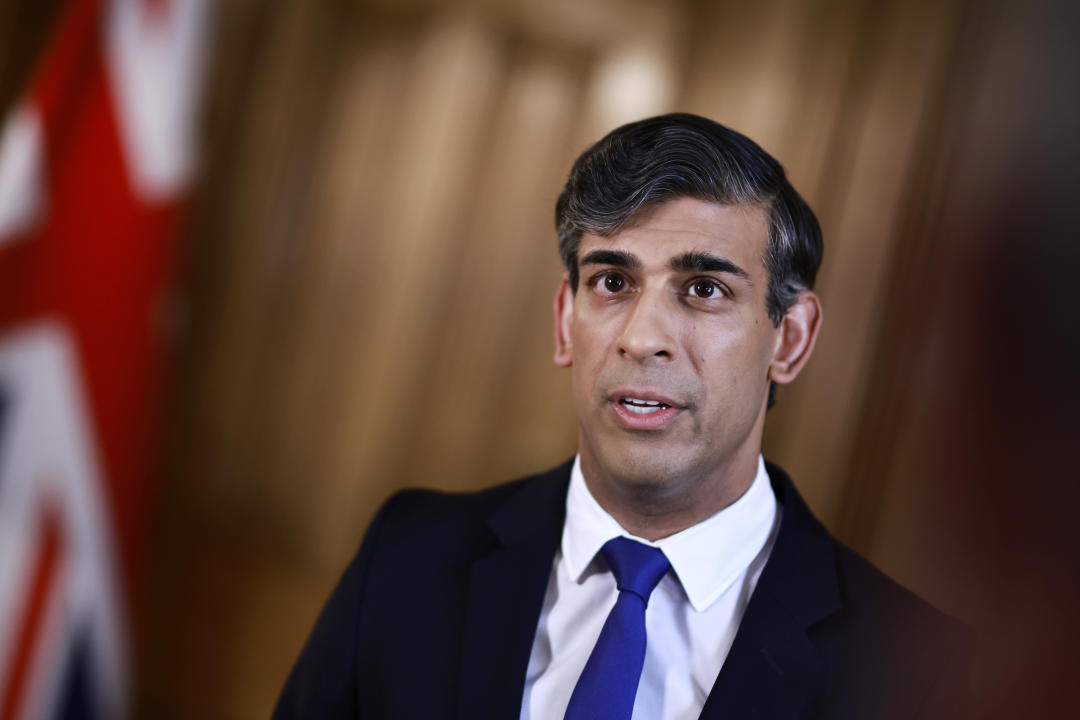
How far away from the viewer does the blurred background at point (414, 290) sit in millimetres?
339

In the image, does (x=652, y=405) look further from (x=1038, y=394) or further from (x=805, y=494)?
(x=805, y=494)

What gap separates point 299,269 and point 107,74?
894mm

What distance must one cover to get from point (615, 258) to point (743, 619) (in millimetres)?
446

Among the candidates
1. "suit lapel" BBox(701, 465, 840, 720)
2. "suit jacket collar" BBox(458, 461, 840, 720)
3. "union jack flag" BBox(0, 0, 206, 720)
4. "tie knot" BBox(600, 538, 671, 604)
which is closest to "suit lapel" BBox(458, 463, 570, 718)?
"suit jacket collar" BBox(458, 461, 840, 720)

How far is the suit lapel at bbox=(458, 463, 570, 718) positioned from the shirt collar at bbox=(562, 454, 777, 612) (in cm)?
5

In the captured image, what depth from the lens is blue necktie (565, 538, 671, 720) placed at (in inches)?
35.5

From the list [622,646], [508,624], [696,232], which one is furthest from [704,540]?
[696,232]

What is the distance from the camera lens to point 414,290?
8.54 ft

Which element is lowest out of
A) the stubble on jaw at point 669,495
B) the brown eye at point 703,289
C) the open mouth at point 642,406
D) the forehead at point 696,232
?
the stubble on jaw at point 669,495

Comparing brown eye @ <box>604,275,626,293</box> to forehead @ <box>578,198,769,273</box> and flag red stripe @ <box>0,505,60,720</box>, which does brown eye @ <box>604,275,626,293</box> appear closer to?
forehead @ <box>578,198,769,273</box>

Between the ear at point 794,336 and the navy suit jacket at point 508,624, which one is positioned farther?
the ear at point 794,336

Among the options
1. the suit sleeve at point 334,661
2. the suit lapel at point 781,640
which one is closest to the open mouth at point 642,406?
the suit lapel at point 781,640

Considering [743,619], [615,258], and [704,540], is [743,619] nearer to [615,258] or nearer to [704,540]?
[704,540]

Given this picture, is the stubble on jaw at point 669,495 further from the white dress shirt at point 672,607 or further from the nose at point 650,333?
the nose at point 650,333
